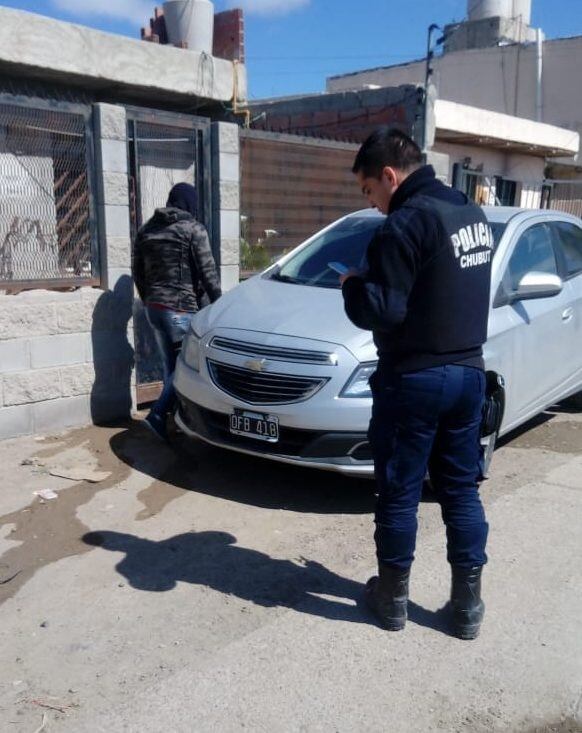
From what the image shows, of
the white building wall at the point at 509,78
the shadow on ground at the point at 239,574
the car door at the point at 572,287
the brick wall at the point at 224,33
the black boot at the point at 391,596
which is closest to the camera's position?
the black boot at the point at 391,596

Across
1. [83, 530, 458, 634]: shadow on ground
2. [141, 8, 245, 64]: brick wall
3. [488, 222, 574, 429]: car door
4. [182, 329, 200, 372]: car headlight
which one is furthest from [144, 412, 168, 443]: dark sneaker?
[141, 8, 245, 64]: brick wall

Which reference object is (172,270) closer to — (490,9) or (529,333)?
(529,333)

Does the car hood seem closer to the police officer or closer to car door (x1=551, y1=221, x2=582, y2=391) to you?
the police officer

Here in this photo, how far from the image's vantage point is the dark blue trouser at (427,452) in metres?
2.95

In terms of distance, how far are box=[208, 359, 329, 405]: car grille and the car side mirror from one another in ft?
5.11

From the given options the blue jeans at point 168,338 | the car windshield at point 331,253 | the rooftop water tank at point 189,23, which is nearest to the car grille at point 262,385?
the blue jeans at point 168,338

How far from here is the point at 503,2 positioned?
79.2 feet

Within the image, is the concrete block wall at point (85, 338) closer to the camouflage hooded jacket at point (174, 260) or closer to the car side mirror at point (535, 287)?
the camouflage hooded jacket at point (174, 260)

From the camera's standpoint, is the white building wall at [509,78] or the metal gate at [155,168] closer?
the metal gate at [155,168]

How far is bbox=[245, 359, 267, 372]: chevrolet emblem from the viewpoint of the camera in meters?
4.38

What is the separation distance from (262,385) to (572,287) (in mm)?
2734

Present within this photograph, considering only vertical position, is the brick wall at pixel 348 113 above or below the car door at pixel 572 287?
above

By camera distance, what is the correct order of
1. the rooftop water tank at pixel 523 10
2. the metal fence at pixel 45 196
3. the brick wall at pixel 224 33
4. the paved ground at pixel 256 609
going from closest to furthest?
the paved ground at pixel 256 609, the metal fence at pixel 45 196, the brick wall at pixel 224 33, the rooftop water tank at pixel 523 10

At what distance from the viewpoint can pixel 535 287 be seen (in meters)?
4.88
